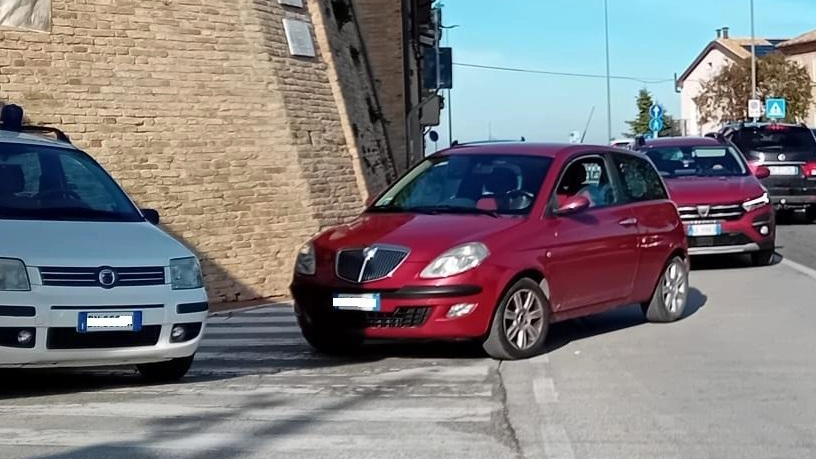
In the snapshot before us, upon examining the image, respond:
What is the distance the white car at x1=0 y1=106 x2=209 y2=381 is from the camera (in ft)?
26.7

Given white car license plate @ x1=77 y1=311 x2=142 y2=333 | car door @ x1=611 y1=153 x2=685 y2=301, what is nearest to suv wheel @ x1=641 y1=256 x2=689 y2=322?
car door @ x1=611 y1=153 x2=685 y2=301

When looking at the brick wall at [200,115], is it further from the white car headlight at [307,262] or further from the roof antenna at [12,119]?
the white car headlight at [307,262]

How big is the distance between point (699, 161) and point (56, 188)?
1142cm

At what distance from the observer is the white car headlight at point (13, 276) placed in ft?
26.6

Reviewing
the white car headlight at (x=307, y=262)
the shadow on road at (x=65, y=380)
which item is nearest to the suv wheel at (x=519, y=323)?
the white car headlight at (x=307, y=262)

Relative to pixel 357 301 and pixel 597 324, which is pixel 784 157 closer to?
pixel 597 324

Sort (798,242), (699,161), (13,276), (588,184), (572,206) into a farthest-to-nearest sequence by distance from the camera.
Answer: (798,242)
(699,161)
(588,184)
(572,206)
(13,276)

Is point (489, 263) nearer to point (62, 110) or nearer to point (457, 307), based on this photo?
point (457, 307)

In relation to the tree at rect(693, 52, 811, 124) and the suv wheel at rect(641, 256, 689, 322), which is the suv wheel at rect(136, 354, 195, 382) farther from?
the tree at rect(693, 52, 811, 124)

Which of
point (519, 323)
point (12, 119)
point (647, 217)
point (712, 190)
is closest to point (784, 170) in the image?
point (712, 190)

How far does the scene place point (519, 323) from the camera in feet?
33.2

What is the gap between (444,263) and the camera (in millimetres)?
9727

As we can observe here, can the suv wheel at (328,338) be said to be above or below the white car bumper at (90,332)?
below

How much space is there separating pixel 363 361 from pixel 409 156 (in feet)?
62.7
